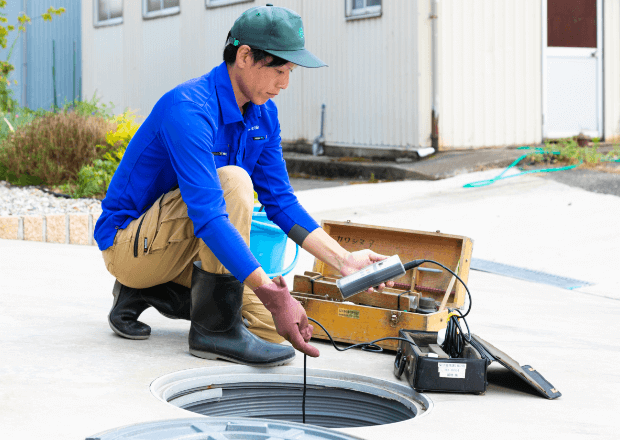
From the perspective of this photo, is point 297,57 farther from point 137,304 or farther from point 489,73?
point 489,73

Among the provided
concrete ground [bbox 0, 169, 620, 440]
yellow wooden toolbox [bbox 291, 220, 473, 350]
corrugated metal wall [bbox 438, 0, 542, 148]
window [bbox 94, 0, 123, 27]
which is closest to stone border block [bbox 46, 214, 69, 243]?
concrete ground [bbox 0, 169, 620, 440]

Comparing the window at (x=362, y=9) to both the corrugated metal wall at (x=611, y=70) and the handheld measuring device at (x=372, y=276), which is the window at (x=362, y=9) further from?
the handheld measuring device at (x=372, y=276)

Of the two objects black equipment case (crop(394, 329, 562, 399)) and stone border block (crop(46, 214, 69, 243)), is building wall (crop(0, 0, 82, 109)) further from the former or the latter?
black equipment case (crop(394, 329, 562, 399))

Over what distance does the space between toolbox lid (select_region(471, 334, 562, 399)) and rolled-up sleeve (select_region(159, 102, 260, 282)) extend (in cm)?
94

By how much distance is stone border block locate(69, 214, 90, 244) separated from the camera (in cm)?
565

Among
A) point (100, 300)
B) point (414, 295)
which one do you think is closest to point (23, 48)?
point (100, 300)

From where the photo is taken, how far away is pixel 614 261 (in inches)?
209

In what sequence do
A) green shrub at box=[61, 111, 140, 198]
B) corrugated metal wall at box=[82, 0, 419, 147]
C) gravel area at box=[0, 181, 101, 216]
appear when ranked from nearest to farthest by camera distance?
gravel area at box=[0, 181, 101, 216] < green shrub at box=[61, 111, 140, 198] < corrugated metal wall at box=[82, 0, 419, 147]

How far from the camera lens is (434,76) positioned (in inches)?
358

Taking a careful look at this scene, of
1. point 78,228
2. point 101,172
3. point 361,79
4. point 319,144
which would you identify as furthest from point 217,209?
point 319,144

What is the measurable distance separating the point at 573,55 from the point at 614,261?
17.2 ft

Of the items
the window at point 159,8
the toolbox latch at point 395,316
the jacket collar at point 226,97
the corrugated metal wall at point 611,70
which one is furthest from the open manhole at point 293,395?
the window at point 159,8

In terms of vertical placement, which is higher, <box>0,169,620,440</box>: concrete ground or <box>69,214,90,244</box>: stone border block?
<box>69,214,90,244</box>: stone border block

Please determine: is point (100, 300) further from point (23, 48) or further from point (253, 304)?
point (23, 48)
